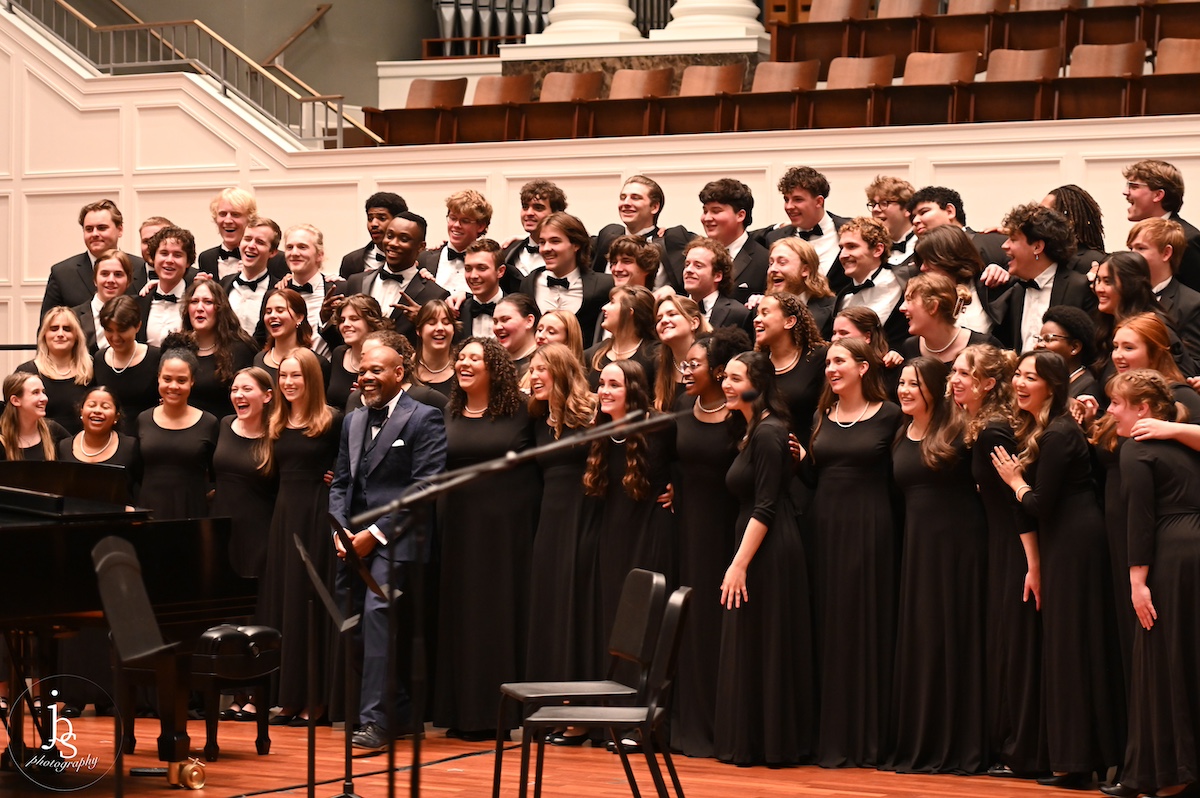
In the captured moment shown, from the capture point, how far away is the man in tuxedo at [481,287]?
234 inches

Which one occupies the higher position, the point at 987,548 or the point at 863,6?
the point at 863,6

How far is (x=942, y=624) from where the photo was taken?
190 inches

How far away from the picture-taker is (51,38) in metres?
9.74

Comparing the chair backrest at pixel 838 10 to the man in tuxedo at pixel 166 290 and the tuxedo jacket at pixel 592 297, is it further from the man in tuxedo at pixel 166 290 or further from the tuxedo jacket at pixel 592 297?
the man in tuxedo at pixel 166 290

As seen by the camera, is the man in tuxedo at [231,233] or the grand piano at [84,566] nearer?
the grand piano at [84,566]

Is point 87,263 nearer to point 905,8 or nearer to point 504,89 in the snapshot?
point 504,89

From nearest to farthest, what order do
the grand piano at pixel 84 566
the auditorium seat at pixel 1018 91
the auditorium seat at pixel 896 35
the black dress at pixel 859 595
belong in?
the grand piano at pixel 84 566 < the black dress at pixel 859 595 < the auditorium seat at pixel 1018 91 < the auditorium seat at pixel 896 35

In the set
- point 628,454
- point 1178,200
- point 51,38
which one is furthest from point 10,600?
point 51,38

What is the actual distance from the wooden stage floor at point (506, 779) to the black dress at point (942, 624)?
113 millimetres

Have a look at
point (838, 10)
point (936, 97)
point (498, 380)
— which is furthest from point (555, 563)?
point (838, 10)

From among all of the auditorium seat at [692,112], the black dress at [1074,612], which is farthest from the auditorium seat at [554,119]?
the black dress at [1074,612]

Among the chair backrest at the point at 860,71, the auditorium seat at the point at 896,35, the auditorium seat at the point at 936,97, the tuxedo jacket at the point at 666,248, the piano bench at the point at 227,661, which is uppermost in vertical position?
the auditorium seat at the point at 896,35

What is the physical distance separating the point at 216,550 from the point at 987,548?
7.51ft

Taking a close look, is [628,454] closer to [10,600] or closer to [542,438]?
[542,438]
